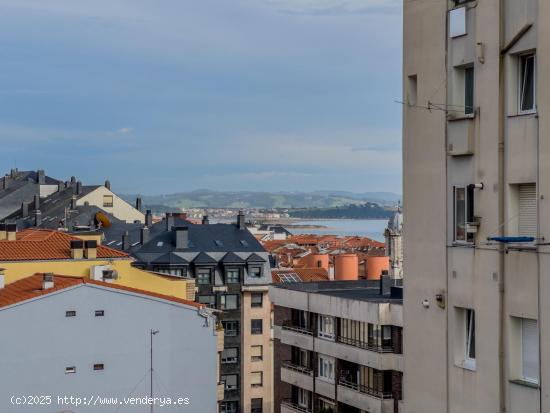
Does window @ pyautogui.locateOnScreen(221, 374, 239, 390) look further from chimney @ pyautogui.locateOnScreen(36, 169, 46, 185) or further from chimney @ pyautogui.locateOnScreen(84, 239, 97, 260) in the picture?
chimney @ pyautogui.locateOnScreen(36, 169, 46, 185)

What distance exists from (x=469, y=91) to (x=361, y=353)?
3118 centimetres

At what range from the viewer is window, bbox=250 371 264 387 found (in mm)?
71250

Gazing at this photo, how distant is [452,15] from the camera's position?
1248cm

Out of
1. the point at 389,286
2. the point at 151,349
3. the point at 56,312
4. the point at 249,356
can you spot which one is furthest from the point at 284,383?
the point at 249,356

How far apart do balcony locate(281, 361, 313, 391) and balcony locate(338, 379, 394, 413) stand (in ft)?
9.02

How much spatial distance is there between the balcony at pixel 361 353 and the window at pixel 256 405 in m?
26.3

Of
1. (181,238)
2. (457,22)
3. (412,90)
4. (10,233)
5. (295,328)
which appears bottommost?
(295,328)

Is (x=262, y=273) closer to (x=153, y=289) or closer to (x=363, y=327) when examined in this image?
(x=153, y=289)

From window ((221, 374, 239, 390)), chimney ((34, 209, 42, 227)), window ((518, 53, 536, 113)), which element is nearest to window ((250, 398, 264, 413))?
window ((221, 374, 239, 390))

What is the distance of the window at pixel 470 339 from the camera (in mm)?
12141

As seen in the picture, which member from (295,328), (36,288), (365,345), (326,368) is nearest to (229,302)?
(295,328)

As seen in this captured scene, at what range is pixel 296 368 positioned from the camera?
47531mm

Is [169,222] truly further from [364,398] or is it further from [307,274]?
[364,398]

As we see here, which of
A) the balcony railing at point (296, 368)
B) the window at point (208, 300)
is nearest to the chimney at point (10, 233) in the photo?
the window at point (208, 300)
